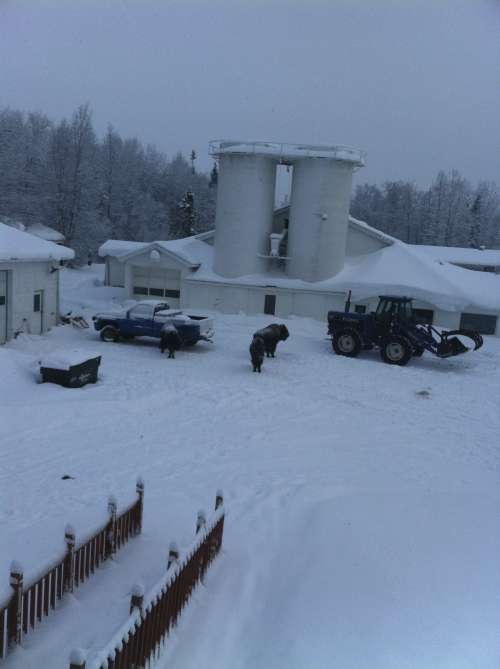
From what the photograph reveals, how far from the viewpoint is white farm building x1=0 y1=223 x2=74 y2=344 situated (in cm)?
1798

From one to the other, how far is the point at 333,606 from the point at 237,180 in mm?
25531

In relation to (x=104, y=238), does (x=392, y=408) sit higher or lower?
lower

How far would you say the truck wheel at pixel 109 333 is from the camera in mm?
19891

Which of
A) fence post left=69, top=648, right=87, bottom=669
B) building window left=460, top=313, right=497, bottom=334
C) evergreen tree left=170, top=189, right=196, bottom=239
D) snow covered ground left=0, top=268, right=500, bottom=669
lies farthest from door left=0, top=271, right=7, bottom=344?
evergreen tree left=170, top=189, right=196, bottom=239

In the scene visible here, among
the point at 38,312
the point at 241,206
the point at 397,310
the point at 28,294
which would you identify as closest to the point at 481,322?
the point at 397,310

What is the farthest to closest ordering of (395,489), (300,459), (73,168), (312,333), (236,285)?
1. (73,168)
2. (236,285)
3. (312,333)
4. (300,459)
5. (395,489)

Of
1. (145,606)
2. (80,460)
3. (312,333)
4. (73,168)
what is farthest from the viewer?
(73,168)

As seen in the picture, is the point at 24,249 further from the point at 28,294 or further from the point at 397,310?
the point at 397,310

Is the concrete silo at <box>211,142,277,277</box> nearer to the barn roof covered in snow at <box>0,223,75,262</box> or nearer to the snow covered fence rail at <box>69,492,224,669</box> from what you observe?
the barn roof covered in snow at <box>0,223,75,262</box>

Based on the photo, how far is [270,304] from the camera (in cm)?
2819

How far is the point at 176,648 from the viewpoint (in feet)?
15.0

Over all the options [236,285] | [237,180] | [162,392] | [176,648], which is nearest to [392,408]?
[162,392]

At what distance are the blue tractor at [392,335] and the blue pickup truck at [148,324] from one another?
4742 millimetres

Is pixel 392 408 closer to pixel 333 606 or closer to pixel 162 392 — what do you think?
pixel 162 392
